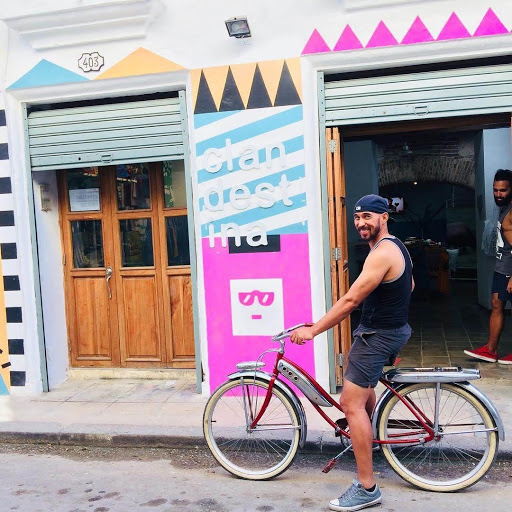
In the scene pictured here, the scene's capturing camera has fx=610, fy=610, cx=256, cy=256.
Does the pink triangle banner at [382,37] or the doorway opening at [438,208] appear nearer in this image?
the pink triangle banner at [382,37]

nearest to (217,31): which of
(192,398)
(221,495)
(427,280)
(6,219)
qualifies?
(6,219)

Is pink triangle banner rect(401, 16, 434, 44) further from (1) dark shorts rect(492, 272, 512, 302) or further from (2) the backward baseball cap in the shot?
(1) dark shorts rect(492, 272, 512, 302)

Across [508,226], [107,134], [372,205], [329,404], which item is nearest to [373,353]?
[329,404]

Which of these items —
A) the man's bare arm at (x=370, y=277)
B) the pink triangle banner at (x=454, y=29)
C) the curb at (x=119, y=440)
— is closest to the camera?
the man's bare arm at (x=370, y=277)

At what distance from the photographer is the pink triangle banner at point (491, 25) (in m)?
5.07

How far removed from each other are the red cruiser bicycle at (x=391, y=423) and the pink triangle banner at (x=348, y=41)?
2.73 meters

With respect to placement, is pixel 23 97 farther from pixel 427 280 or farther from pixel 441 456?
pixel 427 280

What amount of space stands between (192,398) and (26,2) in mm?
4166

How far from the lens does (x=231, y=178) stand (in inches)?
224

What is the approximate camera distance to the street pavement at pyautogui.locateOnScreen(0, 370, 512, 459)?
4.97 meters

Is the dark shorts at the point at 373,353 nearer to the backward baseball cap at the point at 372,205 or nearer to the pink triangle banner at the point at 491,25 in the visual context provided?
the backward baseball cap at the point at 372,205

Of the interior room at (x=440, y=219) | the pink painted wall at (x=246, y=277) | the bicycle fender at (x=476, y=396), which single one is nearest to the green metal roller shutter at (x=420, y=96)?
the interior room at (x=440, y=219)

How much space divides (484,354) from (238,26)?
170 inches

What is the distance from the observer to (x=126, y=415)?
552 centimetres
